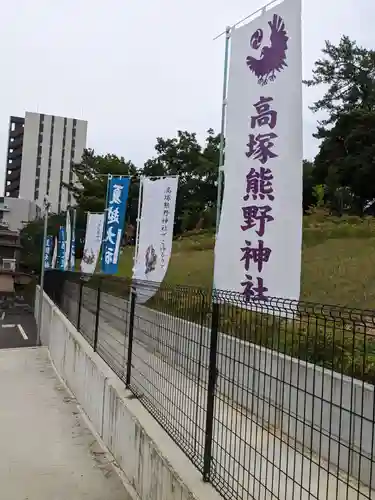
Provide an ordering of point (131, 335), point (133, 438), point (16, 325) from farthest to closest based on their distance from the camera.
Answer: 1. point (16, 325)
2. point (131, 335)
3. point (133, 438)

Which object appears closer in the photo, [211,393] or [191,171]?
[211,393]

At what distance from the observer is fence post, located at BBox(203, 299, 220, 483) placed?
9.99 ft

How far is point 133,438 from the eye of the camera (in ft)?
13.9

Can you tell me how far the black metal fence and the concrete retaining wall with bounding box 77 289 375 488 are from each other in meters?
0.01

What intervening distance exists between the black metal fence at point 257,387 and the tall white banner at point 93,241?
1115cm

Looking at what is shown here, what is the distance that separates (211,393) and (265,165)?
9.38 ft

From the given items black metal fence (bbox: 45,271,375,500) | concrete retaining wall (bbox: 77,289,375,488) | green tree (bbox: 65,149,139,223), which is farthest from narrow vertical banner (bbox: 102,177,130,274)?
green tree (bbox: 65,149,139,223)

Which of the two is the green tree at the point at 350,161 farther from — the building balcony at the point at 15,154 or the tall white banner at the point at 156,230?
the building balcony at the point at 15,154

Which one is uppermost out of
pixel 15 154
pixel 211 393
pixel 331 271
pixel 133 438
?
pixel 15 154

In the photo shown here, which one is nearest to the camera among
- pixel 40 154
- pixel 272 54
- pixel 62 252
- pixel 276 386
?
pixel 276 386

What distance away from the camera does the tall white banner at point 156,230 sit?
9.47 metres

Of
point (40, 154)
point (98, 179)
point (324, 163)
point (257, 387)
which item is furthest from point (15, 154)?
point (257, 387)

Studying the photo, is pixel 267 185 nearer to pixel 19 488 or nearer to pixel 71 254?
pixel 19 488

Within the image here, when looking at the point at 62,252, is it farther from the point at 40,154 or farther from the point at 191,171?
the point at 40,154
